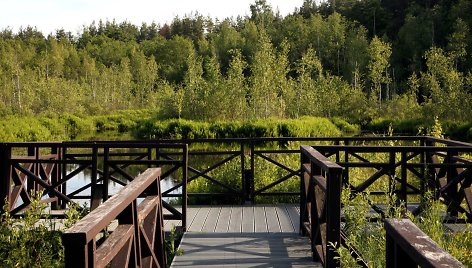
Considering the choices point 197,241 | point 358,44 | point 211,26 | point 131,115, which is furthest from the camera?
point 211,26

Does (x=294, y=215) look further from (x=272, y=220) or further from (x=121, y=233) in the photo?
(x=121, y=233)

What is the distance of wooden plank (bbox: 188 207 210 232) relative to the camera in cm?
641

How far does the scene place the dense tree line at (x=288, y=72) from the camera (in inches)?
1125

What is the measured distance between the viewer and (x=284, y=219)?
6.88 m

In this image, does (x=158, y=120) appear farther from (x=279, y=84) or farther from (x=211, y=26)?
(x=211, y=26)

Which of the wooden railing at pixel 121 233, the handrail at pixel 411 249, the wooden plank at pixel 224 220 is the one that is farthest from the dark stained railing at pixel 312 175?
the handrail at pixel 411 249

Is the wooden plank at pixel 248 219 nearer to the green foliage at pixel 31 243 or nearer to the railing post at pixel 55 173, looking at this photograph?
the green foliage at pixel 31 243

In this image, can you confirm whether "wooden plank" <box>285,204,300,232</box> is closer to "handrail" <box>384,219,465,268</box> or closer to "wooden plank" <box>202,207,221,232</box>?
"wooden plank" <box>202,207,221,232</box>

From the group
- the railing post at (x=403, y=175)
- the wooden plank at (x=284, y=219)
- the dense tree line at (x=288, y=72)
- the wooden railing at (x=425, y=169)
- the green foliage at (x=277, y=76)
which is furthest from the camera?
A: the dense tree line at (x=288, y=72)

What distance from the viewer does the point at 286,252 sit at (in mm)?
5320

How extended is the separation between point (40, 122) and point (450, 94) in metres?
21.7

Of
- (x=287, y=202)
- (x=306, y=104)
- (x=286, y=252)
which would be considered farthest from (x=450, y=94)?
(x=286, y=252)

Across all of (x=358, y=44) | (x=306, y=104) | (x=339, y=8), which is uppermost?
(x=339, y=8)

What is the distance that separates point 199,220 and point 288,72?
43945mm
